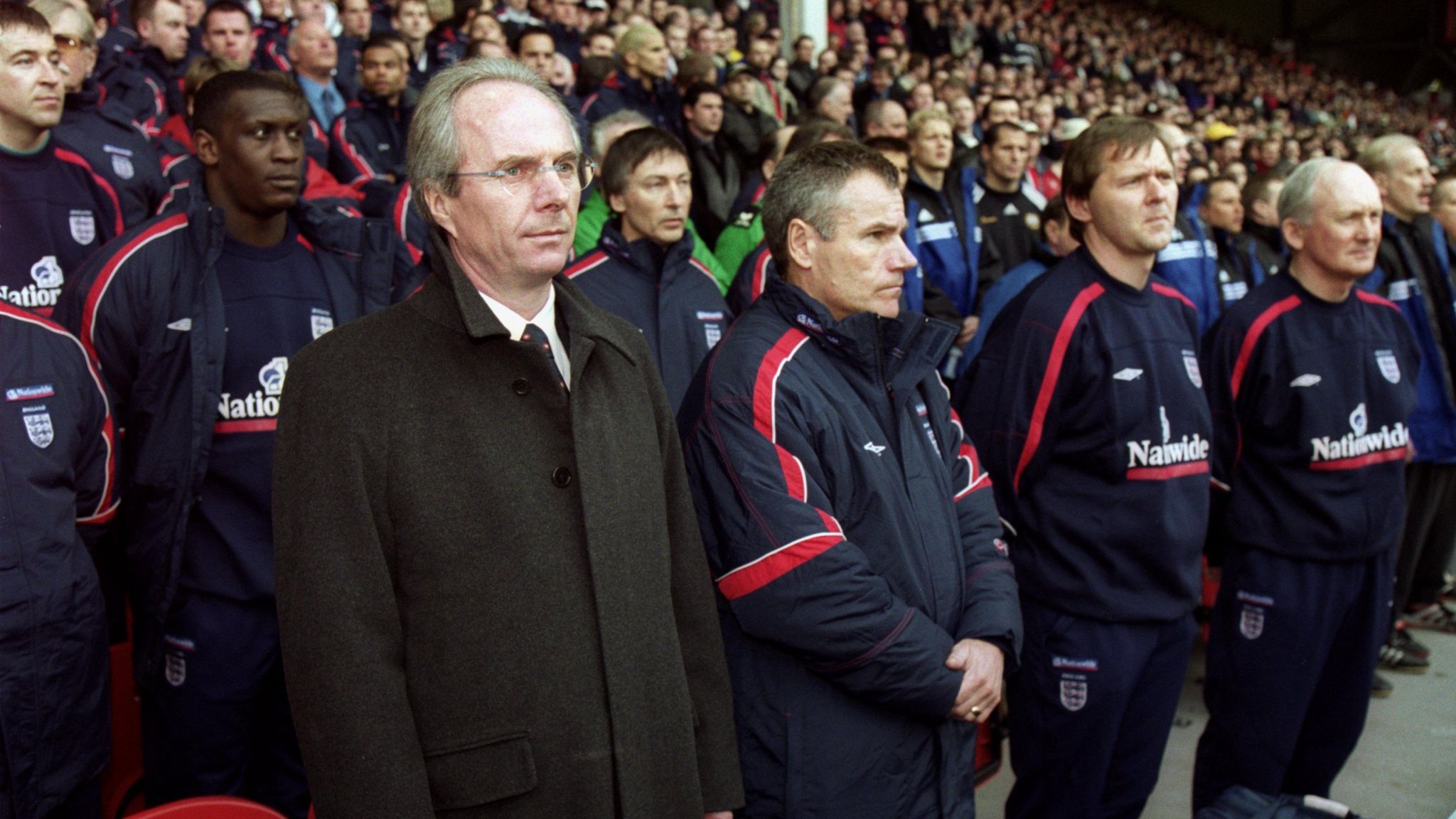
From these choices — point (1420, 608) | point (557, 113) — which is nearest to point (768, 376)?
point (557, 113)

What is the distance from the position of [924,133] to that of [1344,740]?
3.10 m

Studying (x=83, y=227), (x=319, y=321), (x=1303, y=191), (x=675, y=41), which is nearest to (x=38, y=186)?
(x=83, y=227)

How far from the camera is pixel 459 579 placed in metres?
1.57

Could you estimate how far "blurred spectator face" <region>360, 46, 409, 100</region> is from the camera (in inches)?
229

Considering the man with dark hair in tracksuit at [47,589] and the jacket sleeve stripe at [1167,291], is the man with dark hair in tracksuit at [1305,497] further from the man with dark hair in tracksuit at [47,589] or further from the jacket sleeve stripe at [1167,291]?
the man with dark hair in tracksuit at [47,589]

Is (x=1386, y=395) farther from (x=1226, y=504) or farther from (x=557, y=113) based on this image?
(x=557, y=113)

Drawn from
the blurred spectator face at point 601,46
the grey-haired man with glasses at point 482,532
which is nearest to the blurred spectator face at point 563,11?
the blurred spectator face at point 601,46

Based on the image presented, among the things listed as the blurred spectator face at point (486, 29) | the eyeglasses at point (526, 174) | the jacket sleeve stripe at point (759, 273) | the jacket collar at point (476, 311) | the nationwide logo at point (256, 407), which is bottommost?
the nationwide logo at point (256, 407)

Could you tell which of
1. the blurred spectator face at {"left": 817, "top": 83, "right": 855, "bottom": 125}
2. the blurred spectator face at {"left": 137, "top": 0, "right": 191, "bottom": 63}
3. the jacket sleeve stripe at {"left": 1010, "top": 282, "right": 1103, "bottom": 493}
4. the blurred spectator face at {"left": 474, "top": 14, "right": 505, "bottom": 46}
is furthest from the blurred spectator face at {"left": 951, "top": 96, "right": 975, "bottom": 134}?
the jacket sleeve stripe at {"left": 1010, "top": 282, "right": 1103, "bottom": 493}

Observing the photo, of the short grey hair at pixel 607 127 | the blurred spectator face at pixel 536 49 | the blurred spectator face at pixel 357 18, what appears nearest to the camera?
the short grey hair at pixel 607 127

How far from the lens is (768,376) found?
2.15 metres

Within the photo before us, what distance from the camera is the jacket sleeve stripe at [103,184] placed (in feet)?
12.0

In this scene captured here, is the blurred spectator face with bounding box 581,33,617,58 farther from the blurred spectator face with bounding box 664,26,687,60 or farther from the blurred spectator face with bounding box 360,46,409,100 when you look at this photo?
the blurred spectator face with bounding box 360,46,409,100

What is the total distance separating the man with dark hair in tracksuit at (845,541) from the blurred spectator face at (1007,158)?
3.31 meters
